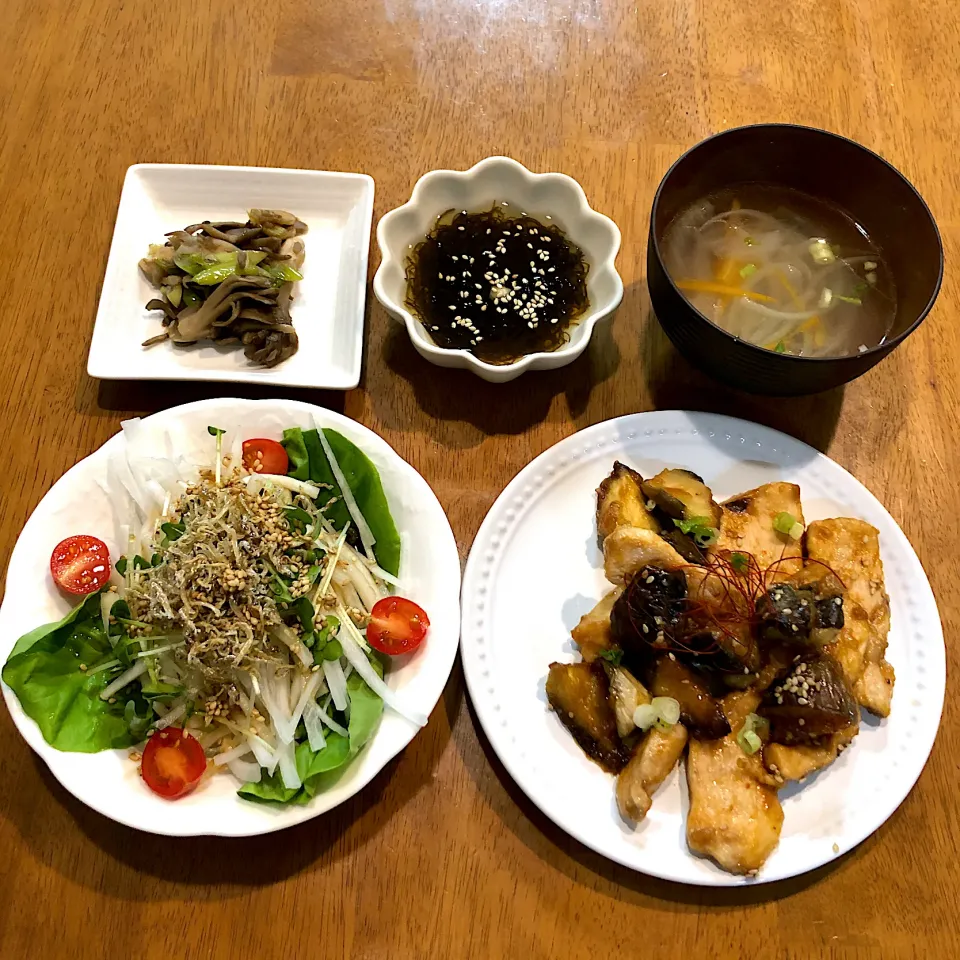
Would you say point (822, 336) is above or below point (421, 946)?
above

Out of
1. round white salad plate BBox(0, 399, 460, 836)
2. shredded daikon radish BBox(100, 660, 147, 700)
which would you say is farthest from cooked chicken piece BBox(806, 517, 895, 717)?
shredded daikon radish BBox(100, 660, 147, 700)

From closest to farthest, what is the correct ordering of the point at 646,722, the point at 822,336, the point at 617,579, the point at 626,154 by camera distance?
the point at 646,722 → the point at 617,579 → the point at 822,336 → the point at 626,154

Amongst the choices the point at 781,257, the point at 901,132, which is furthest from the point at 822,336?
the point at 901,132

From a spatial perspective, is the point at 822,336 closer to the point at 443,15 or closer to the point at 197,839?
the point at 443,15

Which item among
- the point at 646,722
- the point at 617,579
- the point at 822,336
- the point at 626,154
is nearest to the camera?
the point at 646,722

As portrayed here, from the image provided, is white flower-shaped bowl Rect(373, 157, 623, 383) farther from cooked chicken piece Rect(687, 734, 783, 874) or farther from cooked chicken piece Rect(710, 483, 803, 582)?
cooked chicken piece Rect(687, 734, 783, 874)

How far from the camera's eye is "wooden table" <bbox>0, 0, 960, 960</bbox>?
1.66 meters

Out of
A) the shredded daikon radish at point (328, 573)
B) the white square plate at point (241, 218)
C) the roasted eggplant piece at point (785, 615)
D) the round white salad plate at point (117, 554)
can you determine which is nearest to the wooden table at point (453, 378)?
the white square plate at point (241, 218)

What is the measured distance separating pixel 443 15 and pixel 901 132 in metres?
1.50

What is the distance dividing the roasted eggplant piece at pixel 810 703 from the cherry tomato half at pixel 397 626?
2.52ft

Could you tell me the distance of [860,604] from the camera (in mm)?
1749

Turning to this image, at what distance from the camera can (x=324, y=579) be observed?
1.68 meters

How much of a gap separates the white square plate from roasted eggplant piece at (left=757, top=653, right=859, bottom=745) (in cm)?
121

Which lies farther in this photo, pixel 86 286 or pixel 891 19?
pixel 891 19
